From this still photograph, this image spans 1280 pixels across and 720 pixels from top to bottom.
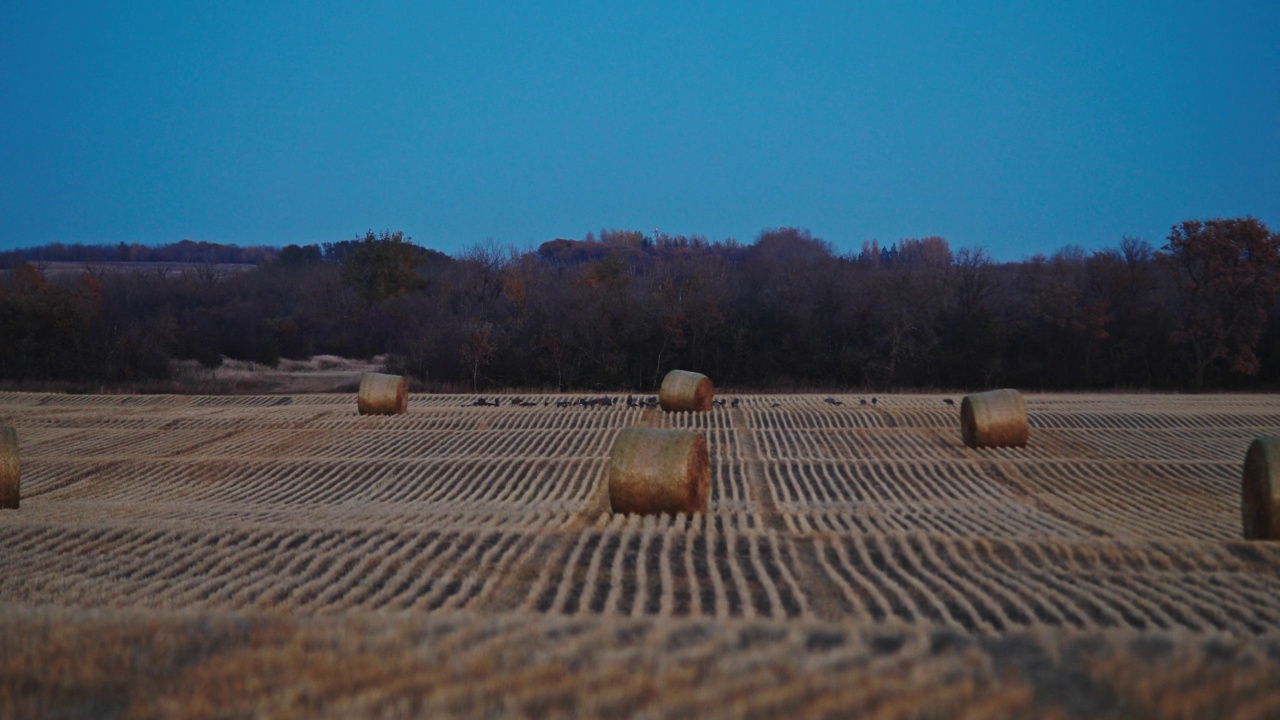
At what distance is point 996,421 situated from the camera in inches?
741

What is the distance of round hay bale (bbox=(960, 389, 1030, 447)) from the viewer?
1881 centimetres

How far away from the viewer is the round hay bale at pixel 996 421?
61.7 feet

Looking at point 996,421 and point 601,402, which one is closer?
point 996,421

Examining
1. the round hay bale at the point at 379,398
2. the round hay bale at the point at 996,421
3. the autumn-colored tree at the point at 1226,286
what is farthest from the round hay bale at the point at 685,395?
the autumn-colored tree at the point at 1226,286

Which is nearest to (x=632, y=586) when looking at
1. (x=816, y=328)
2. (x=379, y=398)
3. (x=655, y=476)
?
(x=655, y=476)

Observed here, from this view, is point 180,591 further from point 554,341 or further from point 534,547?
point 554,341

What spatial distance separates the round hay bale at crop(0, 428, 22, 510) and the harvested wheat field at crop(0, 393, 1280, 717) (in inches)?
21.2

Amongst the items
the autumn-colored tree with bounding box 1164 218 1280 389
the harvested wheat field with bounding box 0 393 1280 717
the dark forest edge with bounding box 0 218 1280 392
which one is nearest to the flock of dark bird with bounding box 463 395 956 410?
the harvested wheat field with bounding box 0 393 1280 717

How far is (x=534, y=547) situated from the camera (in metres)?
8.38

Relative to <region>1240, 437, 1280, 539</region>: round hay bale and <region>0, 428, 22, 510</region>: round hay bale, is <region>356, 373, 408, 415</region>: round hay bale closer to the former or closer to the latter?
<region>0, 428, 22, 510</region>: round hay bale

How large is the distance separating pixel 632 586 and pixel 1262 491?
7.55 metres

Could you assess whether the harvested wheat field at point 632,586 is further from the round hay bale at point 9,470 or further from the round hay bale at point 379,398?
the round hay bale at point 379,398

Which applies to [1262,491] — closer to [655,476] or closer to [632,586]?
[655,476]

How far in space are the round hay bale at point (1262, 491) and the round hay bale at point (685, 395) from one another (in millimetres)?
15044
